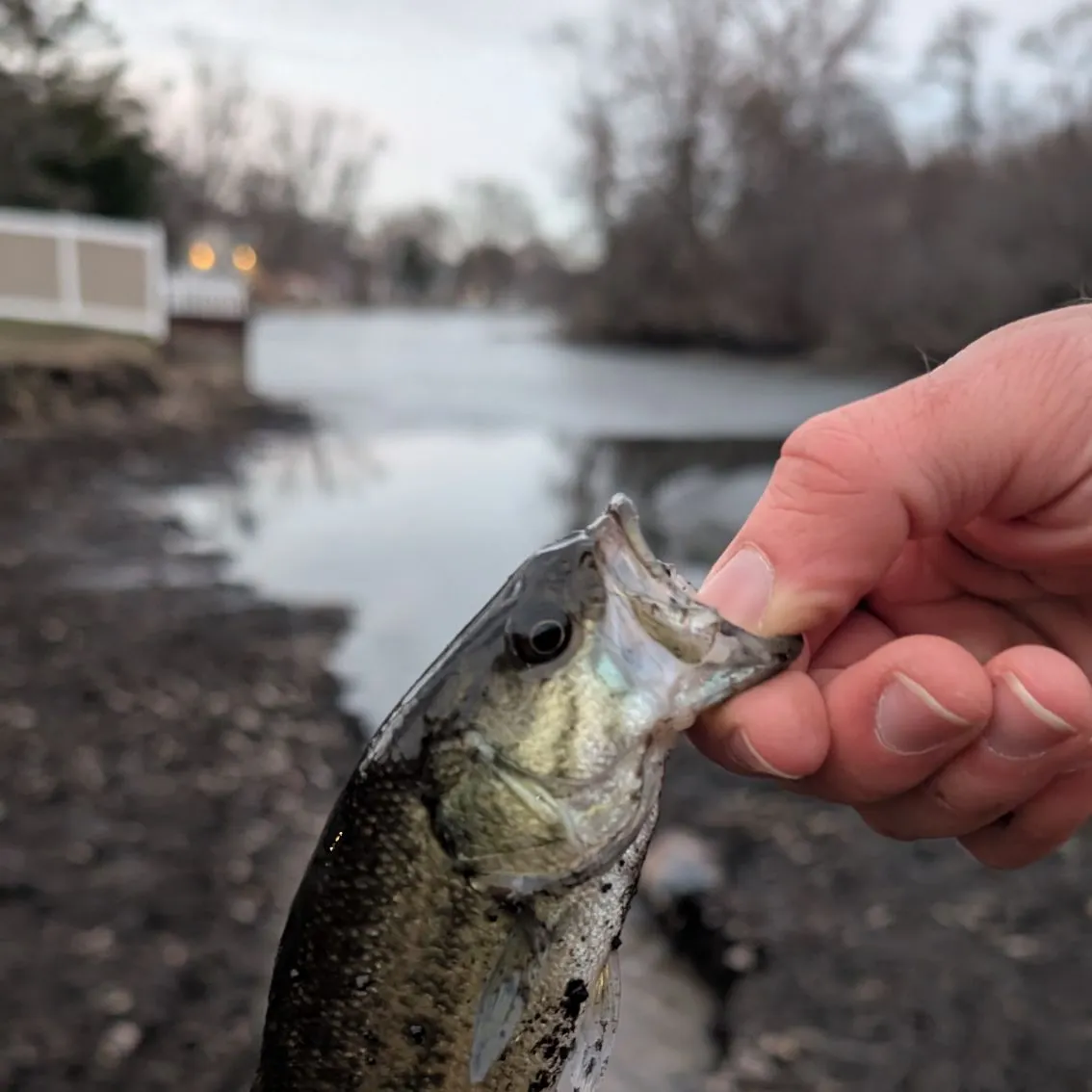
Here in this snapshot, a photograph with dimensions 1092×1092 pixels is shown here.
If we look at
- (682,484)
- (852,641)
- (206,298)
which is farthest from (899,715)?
(206,298)

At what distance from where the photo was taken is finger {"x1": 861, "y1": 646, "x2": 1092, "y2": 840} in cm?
188

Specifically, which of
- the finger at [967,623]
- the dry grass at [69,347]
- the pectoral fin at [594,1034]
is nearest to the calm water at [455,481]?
the dry grass at [69,347]

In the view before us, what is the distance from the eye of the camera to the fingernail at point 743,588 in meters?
1.95

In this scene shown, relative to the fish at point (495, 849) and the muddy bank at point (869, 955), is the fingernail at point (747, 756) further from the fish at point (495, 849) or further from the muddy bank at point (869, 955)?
the muddy bank at point (869, 955)

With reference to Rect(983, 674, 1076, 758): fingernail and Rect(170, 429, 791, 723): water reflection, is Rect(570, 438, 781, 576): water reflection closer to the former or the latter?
Rect(170, 429, 791, 723): water reflection

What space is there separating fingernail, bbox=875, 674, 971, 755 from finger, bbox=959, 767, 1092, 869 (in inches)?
22.8

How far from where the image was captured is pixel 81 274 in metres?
21.7

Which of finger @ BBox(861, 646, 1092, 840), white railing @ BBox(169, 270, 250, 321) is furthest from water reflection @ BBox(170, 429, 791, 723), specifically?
white railing @ BBox(169, 270, 250, 321)

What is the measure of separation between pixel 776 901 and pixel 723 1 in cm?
5416

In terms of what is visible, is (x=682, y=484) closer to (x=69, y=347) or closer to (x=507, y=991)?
(x=69, y=347)

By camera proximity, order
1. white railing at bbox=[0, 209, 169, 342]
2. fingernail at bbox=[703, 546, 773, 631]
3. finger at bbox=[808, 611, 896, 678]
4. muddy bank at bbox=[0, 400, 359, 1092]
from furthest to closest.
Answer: white railing at bbox=[0, 209, 169, 342] → muddy bank at bbox=[0, 400, 359, 1092] → finger at bbox=[808, 611, 896, 678] → fingernail at bbox=[703, 546, 773, 631]

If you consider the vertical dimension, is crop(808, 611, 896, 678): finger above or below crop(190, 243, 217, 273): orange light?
above

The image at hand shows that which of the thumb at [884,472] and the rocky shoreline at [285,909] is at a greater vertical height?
the thumb at [884,472]

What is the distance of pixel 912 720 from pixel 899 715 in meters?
0.02
